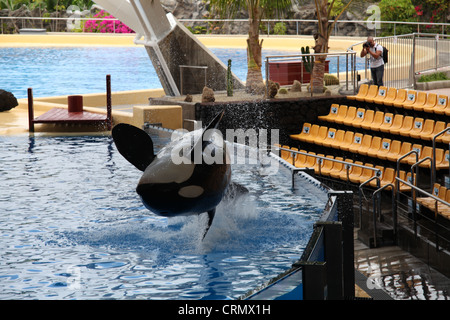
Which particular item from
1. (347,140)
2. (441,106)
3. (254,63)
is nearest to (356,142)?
(347,140)

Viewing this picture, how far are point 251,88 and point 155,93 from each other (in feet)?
15.2

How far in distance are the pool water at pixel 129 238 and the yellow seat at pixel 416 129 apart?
13.2ft

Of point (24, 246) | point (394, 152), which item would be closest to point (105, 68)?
point (394, 152)

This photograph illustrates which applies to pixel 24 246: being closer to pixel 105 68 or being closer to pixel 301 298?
pixel 301 298

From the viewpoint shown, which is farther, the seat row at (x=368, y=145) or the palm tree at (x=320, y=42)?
the palm tree at (x=320, y=42)

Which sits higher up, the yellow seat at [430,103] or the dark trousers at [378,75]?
the dark trousers at [378,75]

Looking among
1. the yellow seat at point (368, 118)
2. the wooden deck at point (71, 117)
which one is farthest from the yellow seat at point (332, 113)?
the wooden deck at point (71, 117)

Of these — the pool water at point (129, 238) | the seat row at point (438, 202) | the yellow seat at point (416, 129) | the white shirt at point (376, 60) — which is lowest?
the seat row at point (438, 202)

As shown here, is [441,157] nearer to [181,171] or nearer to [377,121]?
[377,121]

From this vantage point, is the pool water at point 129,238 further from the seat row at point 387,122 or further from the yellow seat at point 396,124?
the yellow seat at point 396,124

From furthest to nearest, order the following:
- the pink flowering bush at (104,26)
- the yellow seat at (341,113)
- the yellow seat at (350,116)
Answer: the pink flowering bush at (104,26) < the yellow seat at (341,113) < the yellow seat at (350,116)

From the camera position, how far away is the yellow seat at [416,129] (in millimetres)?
13816

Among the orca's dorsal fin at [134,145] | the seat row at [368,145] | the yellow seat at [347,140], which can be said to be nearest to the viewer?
the orca's dorsal fin at [134,145]

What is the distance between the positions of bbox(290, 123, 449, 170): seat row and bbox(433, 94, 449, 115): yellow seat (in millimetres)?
912
